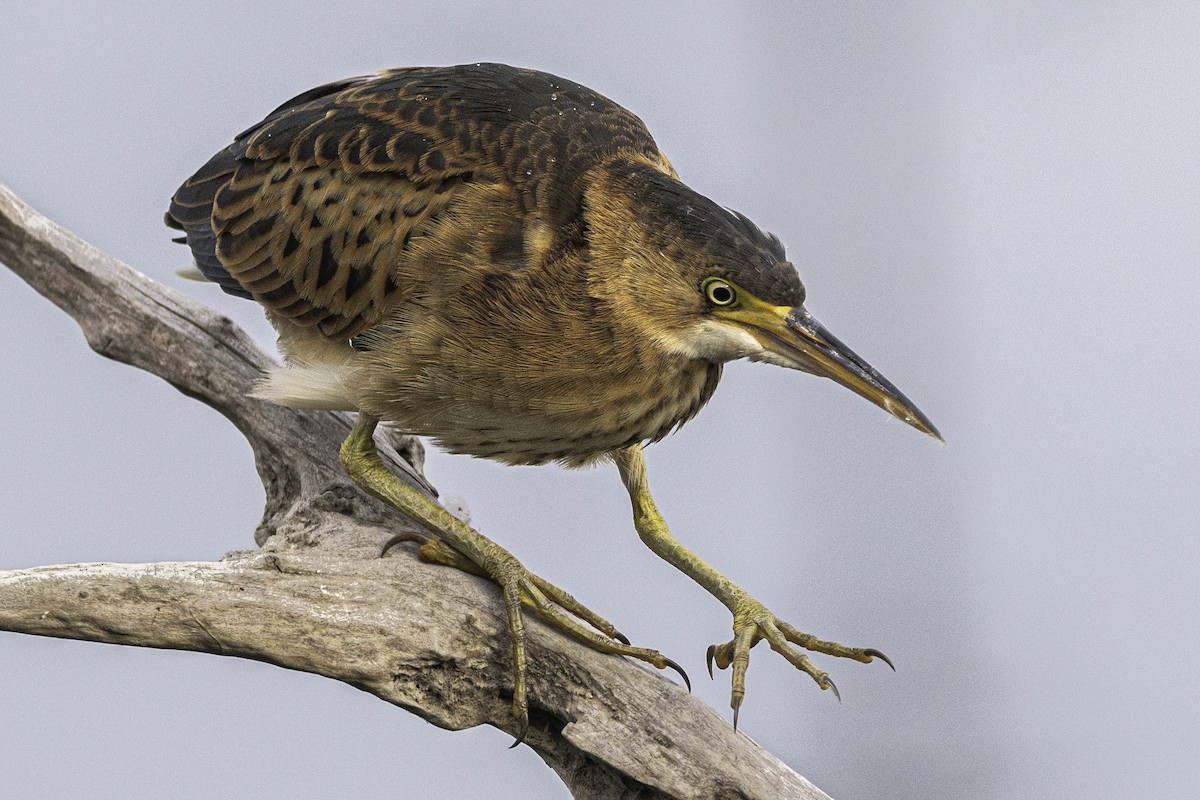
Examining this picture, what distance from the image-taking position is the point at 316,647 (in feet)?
10.4

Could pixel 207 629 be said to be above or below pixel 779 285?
below

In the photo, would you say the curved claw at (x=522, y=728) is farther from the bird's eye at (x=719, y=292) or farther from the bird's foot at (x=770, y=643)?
the bird's eye at (x=719, y=292)

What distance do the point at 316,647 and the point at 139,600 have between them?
15.9 inches

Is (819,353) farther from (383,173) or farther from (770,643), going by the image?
(383,173)

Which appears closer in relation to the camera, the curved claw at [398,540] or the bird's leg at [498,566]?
the bird's leg at [498,566]

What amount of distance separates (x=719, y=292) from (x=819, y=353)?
10.3 inches

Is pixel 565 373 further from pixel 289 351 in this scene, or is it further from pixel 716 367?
pixel 289 351

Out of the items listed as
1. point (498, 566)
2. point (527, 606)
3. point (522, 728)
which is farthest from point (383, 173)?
point (522, 728)

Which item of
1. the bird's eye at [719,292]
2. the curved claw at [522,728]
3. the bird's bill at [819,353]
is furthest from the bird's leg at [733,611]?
the bird's eye at [719,292]

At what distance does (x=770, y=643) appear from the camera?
3.56 metres

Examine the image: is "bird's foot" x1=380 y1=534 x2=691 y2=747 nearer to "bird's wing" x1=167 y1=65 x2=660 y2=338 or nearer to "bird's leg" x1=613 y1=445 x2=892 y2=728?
"bird's leg" x1=613 y1=445 x2=892 y2=728

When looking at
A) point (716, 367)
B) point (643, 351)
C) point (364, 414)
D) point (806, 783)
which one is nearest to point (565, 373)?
point (643, 351)

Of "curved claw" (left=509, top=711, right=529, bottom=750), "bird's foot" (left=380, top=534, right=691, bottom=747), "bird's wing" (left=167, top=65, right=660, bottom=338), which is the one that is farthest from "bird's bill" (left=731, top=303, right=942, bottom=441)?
"curved claw" (left=509, top=711, right=529, bottom=750)

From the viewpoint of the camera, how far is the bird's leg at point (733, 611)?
3462mm
